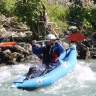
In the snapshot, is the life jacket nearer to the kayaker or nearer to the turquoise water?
the kayaker

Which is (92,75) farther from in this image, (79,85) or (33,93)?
(33,93)

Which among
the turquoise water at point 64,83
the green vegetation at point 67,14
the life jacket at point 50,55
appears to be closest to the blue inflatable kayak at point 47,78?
the turquoise water at point 64,83

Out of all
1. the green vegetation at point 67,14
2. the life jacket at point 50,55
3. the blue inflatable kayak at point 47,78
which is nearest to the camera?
the blue inflatable kayak at point 47,78

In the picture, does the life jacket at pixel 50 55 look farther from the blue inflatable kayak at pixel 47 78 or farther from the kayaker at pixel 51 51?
the blue inflatable kayak at pixel 47 78

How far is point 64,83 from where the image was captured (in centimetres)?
962

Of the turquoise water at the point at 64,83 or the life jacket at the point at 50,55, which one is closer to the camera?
the turquoise water at the point at 64,83

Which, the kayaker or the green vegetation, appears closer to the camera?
the kayaker

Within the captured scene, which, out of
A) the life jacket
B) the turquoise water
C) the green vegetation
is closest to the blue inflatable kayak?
the turquoise water

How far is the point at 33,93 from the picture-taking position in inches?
342

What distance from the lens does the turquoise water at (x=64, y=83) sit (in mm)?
8672

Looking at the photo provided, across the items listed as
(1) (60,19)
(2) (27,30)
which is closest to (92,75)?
(2) (27,30)

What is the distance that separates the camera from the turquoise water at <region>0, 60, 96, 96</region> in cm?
867

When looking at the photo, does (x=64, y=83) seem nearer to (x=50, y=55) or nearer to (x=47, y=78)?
(x=47, y=78)

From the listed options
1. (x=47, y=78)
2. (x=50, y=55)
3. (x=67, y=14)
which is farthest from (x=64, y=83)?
(x=67, y=14)
